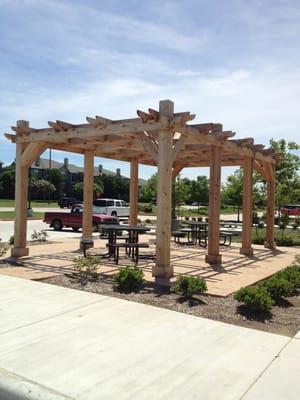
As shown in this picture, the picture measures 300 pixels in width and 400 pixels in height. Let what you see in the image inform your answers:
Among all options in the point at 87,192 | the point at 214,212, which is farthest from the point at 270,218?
the point at 87,192

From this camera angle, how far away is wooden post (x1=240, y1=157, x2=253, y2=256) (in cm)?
1281

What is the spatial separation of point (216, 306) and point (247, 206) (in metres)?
6.92

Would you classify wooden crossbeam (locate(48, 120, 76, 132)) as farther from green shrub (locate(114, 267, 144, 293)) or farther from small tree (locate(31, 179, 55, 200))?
small tree (locate(31, 179, 55, 200))

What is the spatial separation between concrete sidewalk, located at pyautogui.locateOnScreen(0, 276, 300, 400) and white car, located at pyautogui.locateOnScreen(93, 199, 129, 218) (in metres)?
25.6

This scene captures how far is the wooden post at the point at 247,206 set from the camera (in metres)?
12.8

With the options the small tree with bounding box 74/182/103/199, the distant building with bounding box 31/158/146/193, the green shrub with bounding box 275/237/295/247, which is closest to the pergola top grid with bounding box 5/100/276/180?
the green shrub with bounding box 275/237/295/247

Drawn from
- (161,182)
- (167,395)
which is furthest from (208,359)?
(161,182)

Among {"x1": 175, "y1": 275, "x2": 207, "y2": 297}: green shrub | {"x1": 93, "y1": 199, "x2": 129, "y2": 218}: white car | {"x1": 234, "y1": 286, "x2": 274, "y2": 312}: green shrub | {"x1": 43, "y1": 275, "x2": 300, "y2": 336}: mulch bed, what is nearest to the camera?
{"x1": 43, "y1": 275, "x2": 300, "y2": 336}: mulch bed

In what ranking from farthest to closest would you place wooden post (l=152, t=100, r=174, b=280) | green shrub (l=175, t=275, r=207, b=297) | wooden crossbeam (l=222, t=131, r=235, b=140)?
wooden crossbeam (l=222, t=131, r=235, b=140) → wooden post (l=152, t=100, r=174, b=280) → green shrub (l=175, t=275, r=207, b=297)

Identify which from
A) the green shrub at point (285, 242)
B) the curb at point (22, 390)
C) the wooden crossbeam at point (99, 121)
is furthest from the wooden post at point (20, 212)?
the green shrub at point (285, 242)

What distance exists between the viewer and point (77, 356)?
4258 mm

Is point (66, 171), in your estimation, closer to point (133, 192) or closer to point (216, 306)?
point (133, 192)

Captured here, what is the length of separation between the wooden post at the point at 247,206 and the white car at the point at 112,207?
19.6 meters

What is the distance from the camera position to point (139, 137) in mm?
8938
